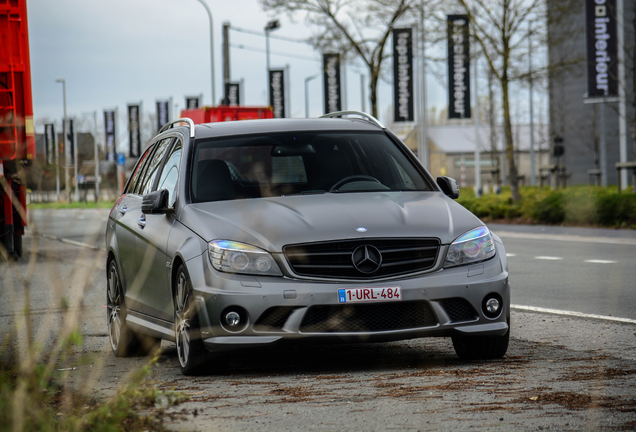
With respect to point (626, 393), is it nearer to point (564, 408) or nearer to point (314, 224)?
point (564, 408)

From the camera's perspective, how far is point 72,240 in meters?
24.2

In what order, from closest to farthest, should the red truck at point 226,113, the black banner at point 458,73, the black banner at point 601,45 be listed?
the red truck at point 226,113 < the black banner at point 601,45 < the black banner at point 458,73

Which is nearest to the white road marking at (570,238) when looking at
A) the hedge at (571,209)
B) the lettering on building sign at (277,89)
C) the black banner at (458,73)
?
the hedge at (571,209)

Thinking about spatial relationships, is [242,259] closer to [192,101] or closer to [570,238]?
[570,238]

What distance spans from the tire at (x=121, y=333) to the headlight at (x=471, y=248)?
252 centimetres

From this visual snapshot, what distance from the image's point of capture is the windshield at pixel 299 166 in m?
6.91

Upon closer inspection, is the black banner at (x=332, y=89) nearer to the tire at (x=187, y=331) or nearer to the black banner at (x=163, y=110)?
the black banner at (x=163, y=110)

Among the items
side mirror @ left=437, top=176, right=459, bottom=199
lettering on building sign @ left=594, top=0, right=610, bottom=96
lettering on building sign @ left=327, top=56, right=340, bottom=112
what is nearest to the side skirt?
side mirror @ left=437, top=176, right=459, bottom=199

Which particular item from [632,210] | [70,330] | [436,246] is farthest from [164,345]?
[632,210]

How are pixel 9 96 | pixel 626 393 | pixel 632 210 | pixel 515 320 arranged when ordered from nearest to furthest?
pixel 626 393 → pixel 515 320 → pixel 9 96 → pixel 632 210

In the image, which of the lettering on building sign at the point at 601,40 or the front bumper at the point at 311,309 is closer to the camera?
the front bumper at the point at 311,309

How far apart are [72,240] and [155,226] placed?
1799 centimetres

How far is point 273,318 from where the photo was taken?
580cm

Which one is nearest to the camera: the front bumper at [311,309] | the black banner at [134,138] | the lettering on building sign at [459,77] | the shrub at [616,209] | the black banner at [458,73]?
the front bumper at [311,309]
